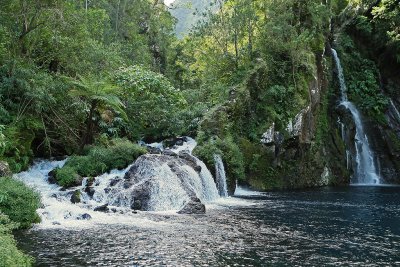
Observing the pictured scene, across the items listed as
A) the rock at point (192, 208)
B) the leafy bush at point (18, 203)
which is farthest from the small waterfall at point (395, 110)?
the leafy bush at point (18, 203)

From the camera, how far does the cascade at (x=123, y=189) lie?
46.4ft

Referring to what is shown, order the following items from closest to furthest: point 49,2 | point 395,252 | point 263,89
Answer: point 395,252 < point 49,2 < point 263,89

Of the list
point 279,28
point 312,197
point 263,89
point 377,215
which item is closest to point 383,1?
point 279,28

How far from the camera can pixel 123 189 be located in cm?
1684

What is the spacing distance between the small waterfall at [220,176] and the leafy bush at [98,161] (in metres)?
3.94

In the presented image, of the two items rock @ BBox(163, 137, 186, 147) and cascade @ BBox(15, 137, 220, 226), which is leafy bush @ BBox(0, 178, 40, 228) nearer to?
cascade @ BBox(15, 137, 220, 226)

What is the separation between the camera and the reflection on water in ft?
Result: 31.3

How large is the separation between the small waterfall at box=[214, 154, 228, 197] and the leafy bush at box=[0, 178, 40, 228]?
35.9 ft

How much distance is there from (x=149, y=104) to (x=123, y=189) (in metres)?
10.9

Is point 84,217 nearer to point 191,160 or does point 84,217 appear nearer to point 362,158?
point 191,160

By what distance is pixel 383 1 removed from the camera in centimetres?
3341

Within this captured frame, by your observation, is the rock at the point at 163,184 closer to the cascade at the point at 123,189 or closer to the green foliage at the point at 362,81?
the cascade at the point at 123,189

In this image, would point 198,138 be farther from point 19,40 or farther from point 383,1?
point 383,1

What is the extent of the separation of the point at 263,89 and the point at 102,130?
1083cm
